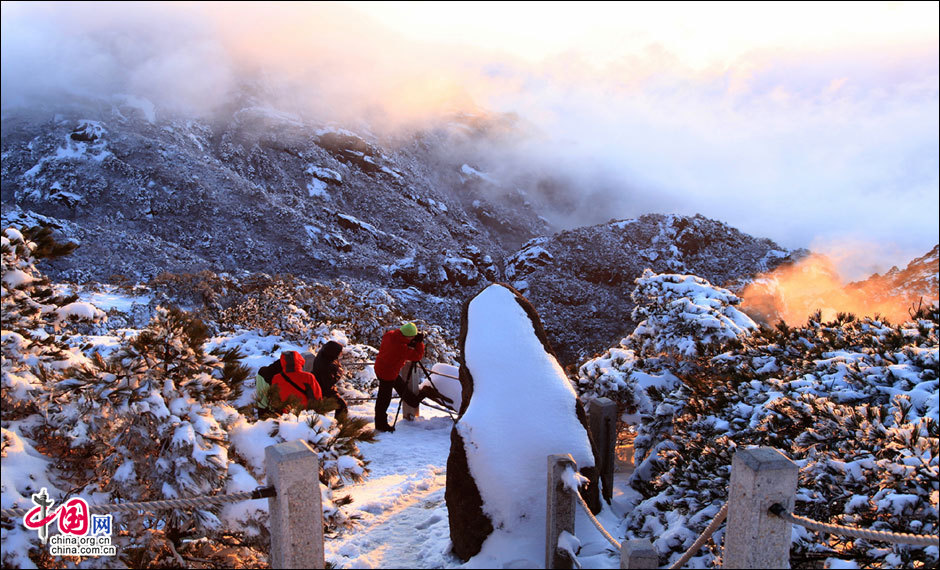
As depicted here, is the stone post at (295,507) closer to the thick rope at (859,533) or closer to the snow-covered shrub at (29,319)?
the snow-covered shrub at (29,319)

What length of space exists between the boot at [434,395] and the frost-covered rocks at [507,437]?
380cm

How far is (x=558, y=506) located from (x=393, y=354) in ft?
14.0

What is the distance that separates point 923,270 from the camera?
2169 cm

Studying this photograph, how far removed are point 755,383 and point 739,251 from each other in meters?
30.9

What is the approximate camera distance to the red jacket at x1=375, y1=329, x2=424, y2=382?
24.1 feet

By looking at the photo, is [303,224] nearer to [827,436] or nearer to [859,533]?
[827,436]

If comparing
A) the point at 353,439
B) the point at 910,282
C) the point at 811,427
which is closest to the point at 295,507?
the point at 353,439

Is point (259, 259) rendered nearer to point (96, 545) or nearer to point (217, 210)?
point (217, 210)

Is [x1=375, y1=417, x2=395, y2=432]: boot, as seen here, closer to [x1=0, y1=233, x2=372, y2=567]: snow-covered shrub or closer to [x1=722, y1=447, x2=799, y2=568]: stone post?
[x1=0, y1=233, x2=372, y2=567]: snow-covered shrub

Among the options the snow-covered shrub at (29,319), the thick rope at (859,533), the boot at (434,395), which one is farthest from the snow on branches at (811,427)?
the snow-covered shrub at (29,319)

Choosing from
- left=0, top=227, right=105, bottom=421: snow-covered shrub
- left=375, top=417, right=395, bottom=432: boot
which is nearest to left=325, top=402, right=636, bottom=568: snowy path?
left=375, top=417, right=395, bottom=432: boot

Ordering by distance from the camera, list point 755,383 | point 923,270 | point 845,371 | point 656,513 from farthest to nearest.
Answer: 1. point 923,270
2. point 755,383
3. point 656,513
4. point 845,371

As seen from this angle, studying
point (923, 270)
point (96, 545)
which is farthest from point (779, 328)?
point (923, 270)

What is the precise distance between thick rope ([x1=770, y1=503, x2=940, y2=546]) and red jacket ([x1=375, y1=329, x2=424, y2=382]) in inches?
205
